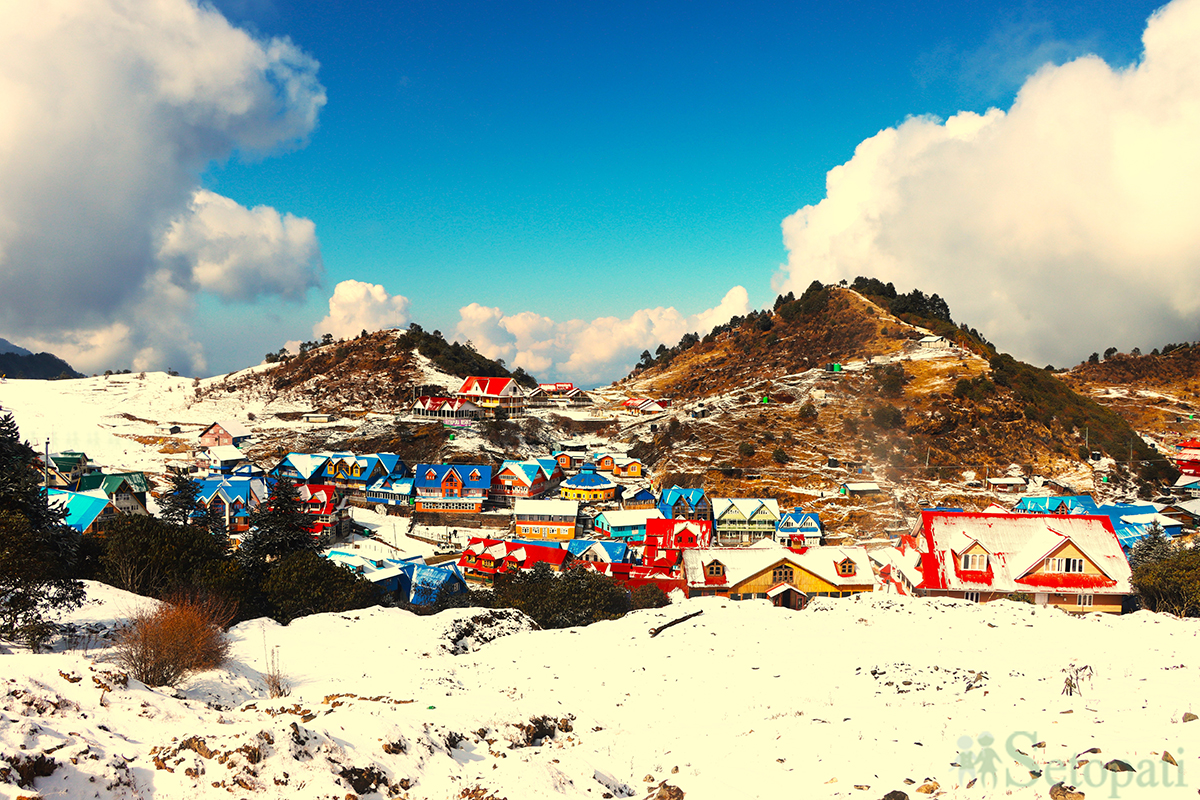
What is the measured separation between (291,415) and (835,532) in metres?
103

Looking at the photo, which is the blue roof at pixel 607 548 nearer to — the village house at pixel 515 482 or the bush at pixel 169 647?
the village house at pixel 515 482

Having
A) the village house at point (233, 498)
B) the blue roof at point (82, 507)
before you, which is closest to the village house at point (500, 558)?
the village house at point (233, 498)

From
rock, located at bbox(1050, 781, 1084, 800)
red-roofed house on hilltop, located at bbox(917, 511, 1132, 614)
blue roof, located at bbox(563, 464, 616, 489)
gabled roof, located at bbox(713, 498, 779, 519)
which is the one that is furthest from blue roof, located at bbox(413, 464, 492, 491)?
rock, located at bbox(1050, 781, 1084, 800)

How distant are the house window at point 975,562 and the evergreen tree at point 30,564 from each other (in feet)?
134

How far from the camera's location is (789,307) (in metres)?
164

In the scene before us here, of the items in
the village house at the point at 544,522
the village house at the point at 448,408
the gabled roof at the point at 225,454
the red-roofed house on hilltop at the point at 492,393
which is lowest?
the village house at the point at 544,522

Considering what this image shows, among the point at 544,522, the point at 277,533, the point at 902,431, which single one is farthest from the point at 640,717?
the point at 902,431

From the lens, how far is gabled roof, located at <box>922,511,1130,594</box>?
3120 centimetres

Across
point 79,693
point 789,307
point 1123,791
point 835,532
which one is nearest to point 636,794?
point 1123,791

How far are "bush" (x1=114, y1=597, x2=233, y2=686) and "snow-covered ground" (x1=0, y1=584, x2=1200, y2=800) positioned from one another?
2.08 ft

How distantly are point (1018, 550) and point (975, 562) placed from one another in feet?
8.45

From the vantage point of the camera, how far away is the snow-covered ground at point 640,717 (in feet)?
27.0

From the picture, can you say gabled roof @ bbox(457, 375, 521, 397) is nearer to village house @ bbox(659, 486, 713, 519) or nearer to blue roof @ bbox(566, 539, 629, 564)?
village house @ bbox(659, 486, 713, 519)

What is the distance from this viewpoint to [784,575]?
41500 millimetres
